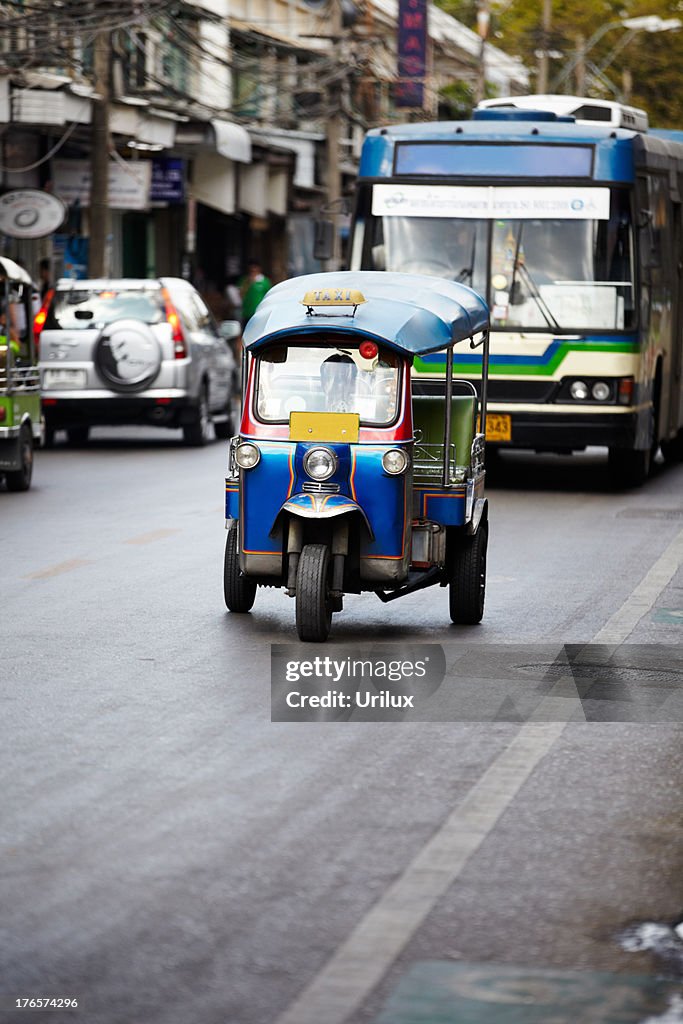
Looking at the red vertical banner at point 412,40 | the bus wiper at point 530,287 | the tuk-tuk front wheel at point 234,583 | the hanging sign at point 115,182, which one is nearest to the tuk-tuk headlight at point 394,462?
the tuk-tuk front wheel at point 234,583

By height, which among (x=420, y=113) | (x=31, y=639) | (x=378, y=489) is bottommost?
(x=31, y=639)

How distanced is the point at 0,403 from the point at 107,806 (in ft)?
34.7

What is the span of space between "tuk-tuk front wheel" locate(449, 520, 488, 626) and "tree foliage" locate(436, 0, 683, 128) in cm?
4751

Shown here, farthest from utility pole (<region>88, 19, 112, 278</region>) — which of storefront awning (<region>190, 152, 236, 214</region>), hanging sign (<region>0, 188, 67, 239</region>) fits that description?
storefront awning (<region>190, 152, 236, 214</region>)

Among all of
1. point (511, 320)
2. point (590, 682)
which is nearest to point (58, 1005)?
point (590, 682)

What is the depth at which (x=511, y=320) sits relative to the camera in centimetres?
1748

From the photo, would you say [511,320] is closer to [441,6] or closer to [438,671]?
[438,671]

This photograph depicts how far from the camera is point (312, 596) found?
30.6 feet

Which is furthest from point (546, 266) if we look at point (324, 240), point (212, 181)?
point (212, 181)

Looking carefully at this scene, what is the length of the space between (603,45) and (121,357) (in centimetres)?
4915

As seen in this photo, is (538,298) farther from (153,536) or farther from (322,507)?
(322,507)

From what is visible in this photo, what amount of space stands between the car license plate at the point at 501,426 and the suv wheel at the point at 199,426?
5474 mm

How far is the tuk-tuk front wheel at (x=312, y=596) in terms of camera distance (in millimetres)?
9320

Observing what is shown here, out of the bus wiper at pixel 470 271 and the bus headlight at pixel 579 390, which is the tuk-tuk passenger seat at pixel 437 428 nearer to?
the bus wiper at pixel 470 271
